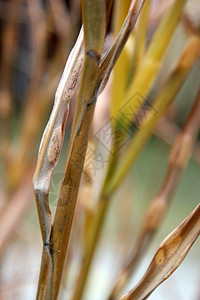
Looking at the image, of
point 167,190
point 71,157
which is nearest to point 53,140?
point 71,157

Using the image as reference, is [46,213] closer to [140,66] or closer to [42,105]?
[140,66]

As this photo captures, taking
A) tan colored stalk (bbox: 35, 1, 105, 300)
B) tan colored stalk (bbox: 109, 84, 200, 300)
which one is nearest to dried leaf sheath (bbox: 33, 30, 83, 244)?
tan colored stalk (bbox: 35, 1, 105, 300)

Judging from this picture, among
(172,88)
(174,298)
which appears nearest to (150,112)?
(172,88)

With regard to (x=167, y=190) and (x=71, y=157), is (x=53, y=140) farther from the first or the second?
(x=167, y=190)

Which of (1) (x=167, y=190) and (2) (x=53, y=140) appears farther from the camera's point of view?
(1) (x=167, y=190)

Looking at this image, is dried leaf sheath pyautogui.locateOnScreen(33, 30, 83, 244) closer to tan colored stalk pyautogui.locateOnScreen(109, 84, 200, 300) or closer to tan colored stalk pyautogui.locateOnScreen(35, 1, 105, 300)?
tan colored stalk pyautogui.locateOnScreen(35, 1, 105, 300)
